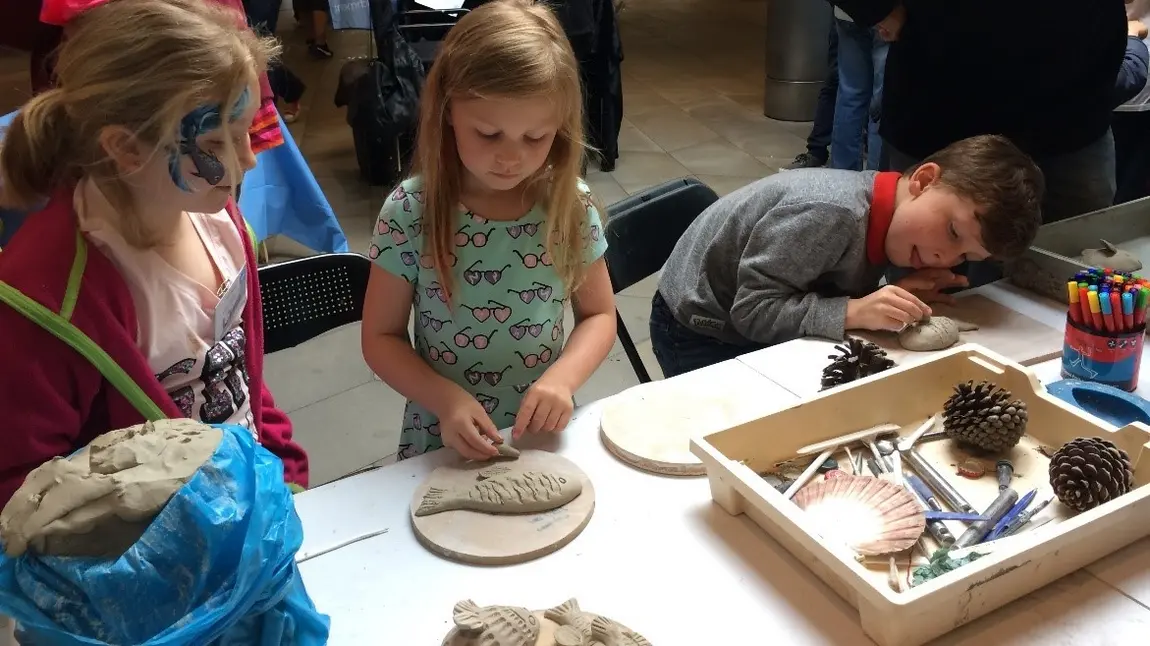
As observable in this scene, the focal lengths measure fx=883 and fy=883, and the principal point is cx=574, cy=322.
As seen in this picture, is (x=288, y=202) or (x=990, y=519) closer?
(x=990, y=519)

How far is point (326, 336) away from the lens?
2607mm

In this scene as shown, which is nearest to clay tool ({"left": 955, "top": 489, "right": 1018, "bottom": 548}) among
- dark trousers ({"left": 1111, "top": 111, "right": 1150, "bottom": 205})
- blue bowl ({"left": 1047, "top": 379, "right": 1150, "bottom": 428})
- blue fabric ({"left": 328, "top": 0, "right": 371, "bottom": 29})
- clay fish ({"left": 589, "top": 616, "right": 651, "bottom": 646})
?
blue bowl ({"left": 1047, "top": 379, "right": 1150, "bottom": 428})

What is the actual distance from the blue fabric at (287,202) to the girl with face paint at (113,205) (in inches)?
54.9

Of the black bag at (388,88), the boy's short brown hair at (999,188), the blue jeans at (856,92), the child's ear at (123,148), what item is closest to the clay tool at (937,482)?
the boy's short brown hair at (999,188)

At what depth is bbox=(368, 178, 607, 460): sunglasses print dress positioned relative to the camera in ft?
3.69

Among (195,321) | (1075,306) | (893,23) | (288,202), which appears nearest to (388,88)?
(288,202)

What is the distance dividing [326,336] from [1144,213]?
204 cm

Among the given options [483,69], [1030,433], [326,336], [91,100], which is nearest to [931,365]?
[1030,433]

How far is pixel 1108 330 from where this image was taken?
1.06 m

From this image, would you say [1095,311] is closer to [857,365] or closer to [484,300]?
[857,365]

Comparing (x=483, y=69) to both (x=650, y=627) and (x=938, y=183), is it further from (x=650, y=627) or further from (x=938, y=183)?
(x=938, y=183)

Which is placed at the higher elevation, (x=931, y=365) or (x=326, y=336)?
(x=931, y=365)

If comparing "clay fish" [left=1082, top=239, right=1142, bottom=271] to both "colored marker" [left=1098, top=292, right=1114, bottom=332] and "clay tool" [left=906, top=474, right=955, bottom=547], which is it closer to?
"colored marker" [left=1098, top=292, right=1114, bottom=332]

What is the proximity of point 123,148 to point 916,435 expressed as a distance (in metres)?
0.89
